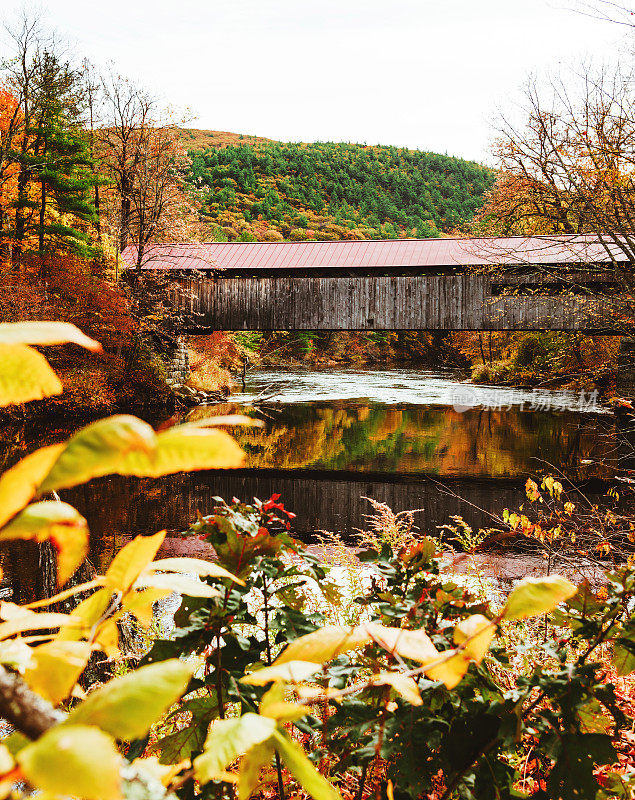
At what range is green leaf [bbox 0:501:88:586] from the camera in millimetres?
318

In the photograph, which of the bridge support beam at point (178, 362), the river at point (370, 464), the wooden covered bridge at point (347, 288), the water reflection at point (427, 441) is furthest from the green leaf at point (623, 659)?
the bridge support beam at point (178, 362)

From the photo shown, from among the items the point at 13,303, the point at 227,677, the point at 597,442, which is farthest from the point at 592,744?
the point at 13,303

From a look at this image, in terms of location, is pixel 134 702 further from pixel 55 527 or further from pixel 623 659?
pixel 623 659

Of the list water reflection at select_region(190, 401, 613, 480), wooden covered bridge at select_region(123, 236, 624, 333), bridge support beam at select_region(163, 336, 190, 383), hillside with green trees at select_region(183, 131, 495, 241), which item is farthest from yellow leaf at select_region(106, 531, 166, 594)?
hillside with green trees at select_region(183, 131, 495, 241)

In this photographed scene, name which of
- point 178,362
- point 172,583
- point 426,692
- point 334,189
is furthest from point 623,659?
point 334,189

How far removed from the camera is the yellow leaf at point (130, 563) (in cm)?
43

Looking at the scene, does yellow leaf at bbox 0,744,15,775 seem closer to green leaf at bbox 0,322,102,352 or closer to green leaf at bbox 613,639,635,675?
green leaf at bbox 0,322,102,352

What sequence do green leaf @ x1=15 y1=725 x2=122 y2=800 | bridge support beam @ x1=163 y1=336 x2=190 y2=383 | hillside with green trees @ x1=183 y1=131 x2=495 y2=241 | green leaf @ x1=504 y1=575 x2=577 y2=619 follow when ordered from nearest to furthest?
green leaf @ x1=15 y1=725 x2=122 y2=800
green leaf @ x1=504 y1=575 x2=577 y2=619
bridge support beam @ x1=163 y1=336 x2=190 y2=383
hillside with green trees @ x1=183 y1=131 x2=495 y2=241

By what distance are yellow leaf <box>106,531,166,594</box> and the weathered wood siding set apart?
49.7 feet

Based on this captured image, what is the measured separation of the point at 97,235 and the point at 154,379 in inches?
247

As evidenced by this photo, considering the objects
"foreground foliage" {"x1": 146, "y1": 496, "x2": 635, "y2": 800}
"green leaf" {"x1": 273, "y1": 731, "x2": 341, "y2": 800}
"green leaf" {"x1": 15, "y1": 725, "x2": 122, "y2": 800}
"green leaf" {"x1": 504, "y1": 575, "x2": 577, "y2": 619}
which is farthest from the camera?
"foreground foliage" {"x1": 146, "y1": 496, "x2": 635, "y2": 800}

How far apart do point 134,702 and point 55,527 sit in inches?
5.3

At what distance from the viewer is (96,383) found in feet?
45.8

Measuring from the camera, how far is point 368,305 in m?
15.6
